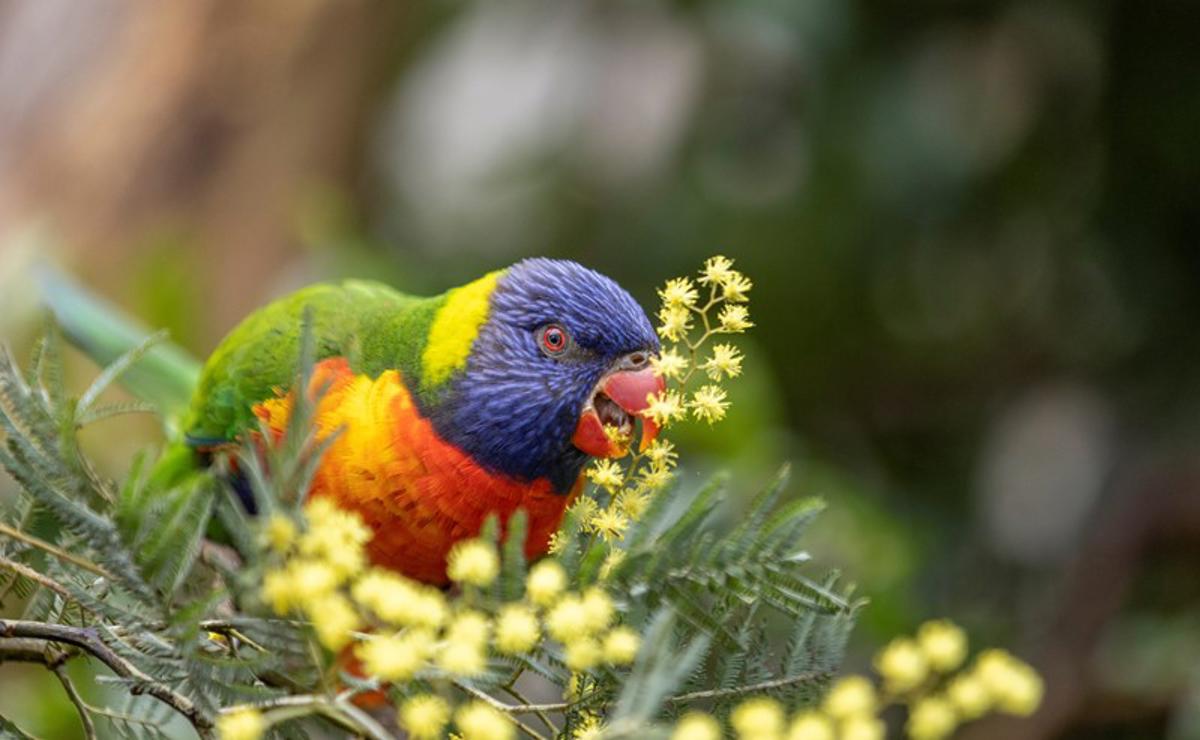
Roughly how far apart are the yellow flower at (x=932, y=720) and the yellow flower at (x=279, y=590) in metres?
0.29

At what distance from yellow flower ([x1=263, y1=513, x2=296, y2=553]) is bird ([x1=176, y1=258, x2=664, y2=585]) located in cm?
60

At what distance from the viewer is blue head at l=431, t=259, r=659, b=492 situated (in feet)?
4.23

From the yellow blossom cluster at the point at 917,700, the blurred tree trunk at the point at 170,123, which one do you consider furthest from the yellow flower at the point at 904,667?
the blurred tree trunk at the point at 170,123

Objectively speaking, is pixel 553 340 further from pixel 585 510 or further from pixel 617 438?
pixel 585 510

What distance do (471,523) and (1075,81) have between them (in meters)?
2.08

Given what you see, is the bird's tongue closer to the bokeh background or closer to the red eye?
the red eye

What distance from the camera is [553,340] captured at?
1.35m

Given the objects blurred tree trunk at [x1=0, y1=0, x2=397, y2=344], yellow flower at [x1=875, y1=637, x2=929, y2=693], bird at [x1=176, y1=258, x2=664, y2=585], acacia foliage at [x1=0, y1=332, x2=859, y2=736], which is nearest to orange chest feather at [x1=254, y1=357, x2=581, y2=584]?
bird at [x1=176, y1=258, x2=664, y2=585]

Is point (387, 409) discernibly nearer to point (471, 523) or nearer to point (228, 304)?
point (471, 523)

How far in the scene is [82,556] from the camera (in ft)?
2.56

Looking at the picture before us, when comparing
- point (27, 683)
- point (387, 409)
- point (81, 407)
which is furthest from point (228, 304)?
point (81, 407)

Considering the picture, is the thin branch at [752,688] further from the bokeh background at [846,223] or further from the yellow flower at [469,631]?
the bokeh background at [846,223]

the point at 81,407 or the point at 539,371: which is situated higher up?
the point at 539,371

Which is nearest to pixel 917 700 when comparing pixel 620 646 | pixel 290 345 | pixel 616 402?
pixel 620 646
